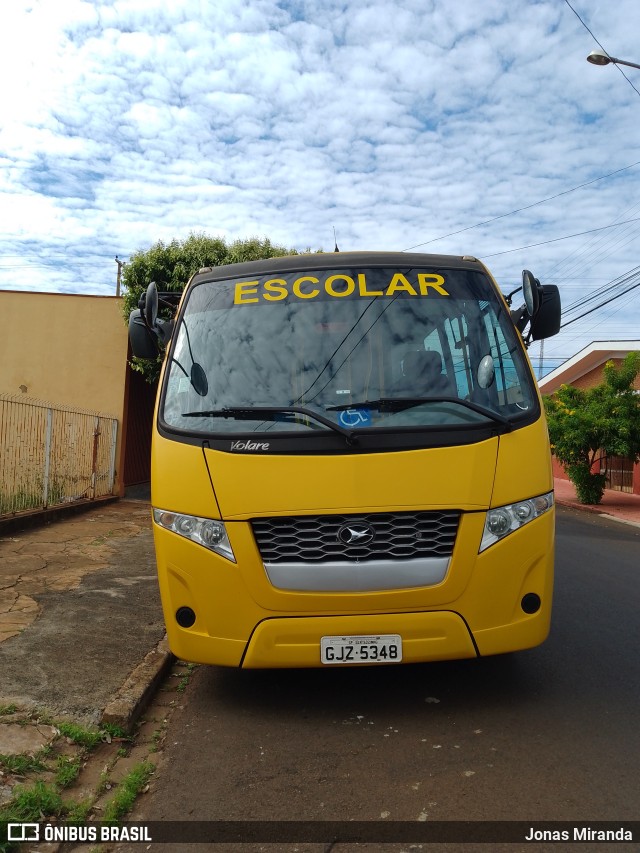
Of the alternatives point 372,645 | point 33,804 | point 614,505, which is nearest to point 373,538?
point 372,645

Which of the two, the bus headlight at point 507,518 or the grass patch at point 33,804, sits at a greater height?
the bus headlight at point 507,518

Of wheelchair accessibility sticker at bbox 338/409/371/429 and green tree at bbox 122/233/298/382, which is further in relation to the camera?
green tree at bbox 122/233/298/382

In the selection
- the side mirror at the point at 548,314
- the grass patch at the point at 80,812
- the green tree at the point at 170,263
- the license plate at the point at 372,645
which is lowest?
the grass patch at the point at 80,812

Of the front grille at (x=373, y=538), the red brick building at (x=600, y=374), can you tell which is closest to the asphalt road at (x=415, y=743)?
the front grille at (x=373, y=538)

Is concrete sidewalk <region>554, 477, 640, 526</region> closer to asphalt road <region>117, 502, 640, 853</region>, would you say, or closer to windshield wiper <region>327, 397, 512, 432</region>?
asphalt road <region>117, 502, 640, 853</region>

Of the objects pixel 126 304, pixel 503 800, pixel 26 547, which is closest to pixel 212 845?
pixel 503 800

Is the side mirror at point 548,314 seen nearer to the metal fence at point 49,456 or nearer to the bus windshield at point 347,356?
the bus windshield at point 347,356

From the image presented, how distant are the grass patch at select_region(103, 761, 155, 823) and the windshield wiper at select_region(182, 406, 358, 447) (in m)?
1.71

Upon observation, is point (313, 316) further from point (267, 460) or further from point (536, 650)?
point (536, 650)

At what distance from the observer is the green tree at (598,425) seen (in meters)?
18.6

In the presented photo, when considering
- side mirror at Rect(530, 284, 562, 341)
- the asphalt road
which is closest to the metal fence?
the asphalt road

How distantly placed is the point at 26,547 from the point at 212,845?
7.01 meters

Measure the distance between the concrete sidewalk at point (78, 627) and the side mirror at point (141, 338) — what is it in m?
1.96

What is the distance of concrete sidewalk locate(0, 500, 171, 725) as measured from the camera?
4.24m
